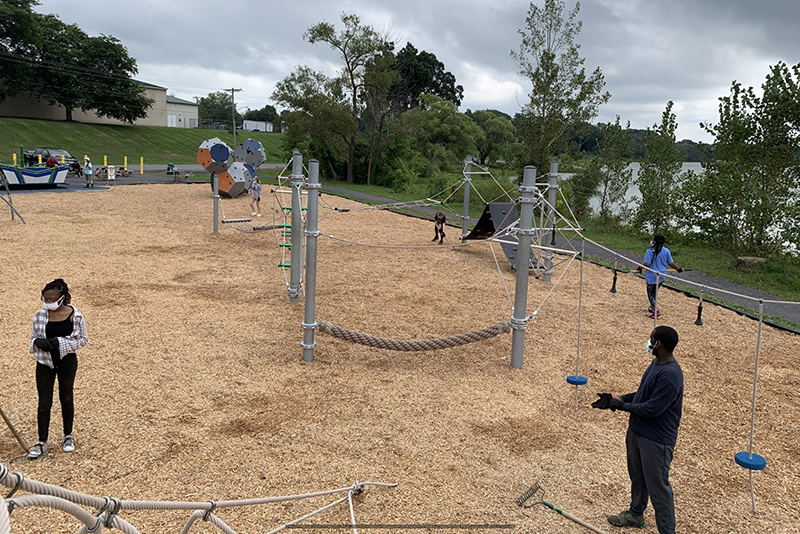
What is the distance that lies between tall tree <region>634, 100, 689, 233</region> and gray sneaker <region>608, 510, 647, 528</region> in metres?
17.4

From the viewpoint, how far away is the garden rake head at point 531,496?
4504 mm

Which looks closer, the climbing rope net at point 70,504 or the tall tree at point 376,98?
the climbing rope net at point 70,504

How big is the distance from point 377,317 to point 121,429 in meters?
4.59

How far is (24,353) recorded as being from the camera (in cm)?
705

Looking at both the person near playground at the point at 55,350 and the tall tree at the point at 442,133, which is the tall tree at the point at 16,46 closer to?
the tall tree at the point at 442,133

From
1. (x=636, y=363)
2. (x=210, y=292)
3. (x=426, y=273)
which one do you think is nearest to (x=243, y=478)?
(x=636, y=363)

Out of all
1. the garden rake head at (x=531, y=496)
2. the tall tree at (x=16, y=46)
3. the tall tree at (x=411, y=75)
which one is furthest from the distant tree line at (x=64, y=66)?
the garden rake head at (x=531, y=496)

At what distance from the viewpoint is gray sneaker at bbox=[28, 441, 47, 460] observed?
15.7ft

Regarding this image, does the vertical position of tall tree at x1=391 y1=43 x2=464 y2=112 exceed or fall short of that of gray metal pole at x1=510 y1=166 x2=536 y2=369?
it exceeds it

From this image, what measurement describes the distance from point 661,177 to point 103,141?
1868 inches

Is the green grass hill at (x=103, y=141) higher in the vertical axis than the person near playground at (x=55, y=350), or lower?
higher

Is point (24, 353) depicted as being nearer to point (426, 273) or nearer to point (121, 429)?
point (121, 429)

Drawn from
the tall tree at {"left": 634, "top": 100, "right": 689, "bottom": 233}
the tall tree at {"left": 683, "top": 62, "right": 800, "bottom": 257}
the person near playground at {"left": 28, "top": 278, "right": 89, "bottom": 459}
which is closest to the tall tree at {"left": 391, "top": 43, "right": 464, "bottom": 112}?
the tall tree at {"left": 634, "top": 100, "right": 689, "bottom": 233}

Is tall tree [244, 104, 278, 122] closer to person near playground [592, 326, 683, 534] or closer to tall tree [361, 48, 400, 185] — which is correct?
tall tree [361, 48, 400, 185]
